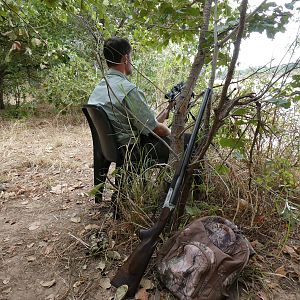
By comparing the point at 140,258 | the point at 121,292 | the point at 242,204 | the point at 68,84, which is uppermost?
the point at 68,84

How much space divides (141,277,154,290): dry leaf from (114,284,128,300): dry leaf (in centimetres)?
11

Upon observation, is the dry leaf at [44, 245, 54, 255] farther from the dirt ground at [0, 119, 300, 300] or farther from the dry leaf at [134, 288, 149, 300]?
the dry leaf at [134, 288, 149, 300]

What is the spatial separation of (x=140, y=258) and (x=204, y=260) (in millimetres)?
306

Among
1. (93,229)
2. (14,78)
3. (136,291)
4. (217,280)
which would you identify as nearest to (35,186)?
(93,229)

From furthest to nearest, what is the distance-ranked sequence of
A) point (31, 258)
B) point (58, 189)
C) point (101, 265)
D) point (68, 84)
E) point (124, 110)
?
point (68, 84), point (58, 189), point (124, 110), point (31, 258), point (101, 265)

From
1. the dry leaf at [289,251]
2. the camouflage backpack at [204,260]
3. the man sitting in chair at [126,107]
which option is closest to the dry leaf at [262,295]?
the camouflage backpack at [204,260]

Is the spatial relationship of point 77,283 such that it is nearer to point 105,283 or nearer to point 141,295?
point 105,283

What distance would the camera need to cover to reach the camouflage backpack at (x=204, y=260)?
1375 mm

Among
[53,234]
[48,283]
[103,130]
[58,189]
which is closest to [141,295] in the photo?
[48,283]

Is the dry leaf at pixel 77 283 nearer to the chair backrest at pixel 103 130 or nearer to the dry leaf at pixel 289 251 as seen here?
the chair backrest at pixel 103 130

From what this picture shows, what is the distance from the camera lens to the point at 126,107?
2014 mm

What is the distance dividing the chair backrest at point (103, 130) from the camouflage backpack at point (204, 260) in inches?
31.9

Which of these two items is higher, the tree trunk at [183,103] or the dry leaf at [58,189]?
the tree trunk at [183,103]

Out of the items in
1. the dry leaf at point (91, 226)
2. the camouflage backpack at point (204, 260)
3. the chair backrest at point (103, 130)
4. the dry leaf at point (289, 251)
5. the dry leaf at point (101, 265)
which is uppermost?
the chair backrest at point (103, 130)
